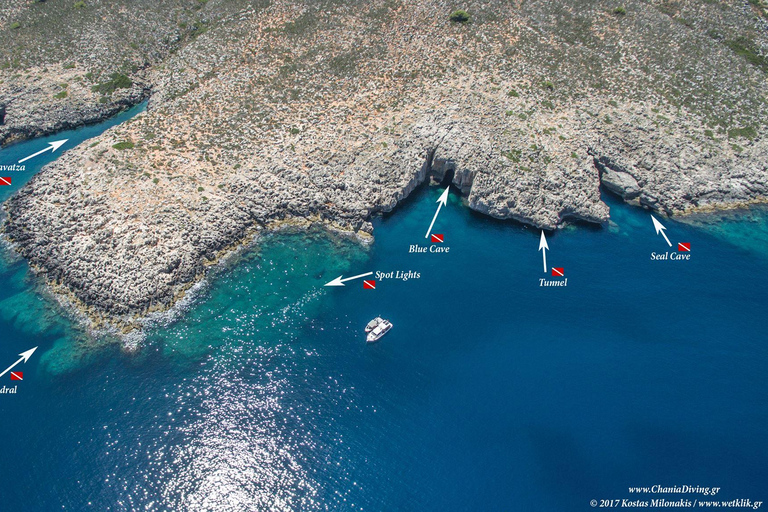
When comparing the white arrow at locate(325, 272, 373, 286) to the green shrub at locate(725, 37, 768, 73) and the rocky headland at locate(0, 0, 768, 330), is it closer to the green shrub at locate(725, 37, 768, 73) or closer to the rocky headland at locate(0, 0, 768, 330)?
the rocky headland at locate(0, 0, 768, 330)

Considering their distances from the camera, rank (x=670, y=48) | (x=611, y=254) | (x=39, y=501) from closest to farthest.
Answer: (x=39, y=501), (x=611, y=254), (x=670, y=48)

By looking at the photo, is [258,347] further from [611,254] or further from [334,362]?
[611,254]

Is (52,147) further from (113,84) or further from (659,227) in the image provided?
(659,227)

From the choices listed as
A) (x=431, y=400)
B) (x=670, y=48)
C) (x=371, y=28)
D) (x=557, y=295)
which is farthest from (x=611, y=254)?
(x=371, y=28)

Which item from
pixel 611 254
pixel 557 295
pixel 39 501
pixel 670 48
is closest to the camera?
pixel 39 501

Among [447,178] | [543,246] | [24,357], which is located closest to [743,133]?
[543,246]

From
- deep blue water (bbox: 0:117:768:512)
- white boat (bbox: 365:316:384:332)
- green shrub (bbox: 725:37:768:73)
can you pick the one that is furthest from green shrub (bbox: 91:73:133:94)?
green shrub (bbox: 725:37:768:73)

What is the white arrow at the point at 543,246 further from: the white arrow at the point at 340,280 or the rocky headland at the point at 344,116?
the white arrow at the point at 340,280
